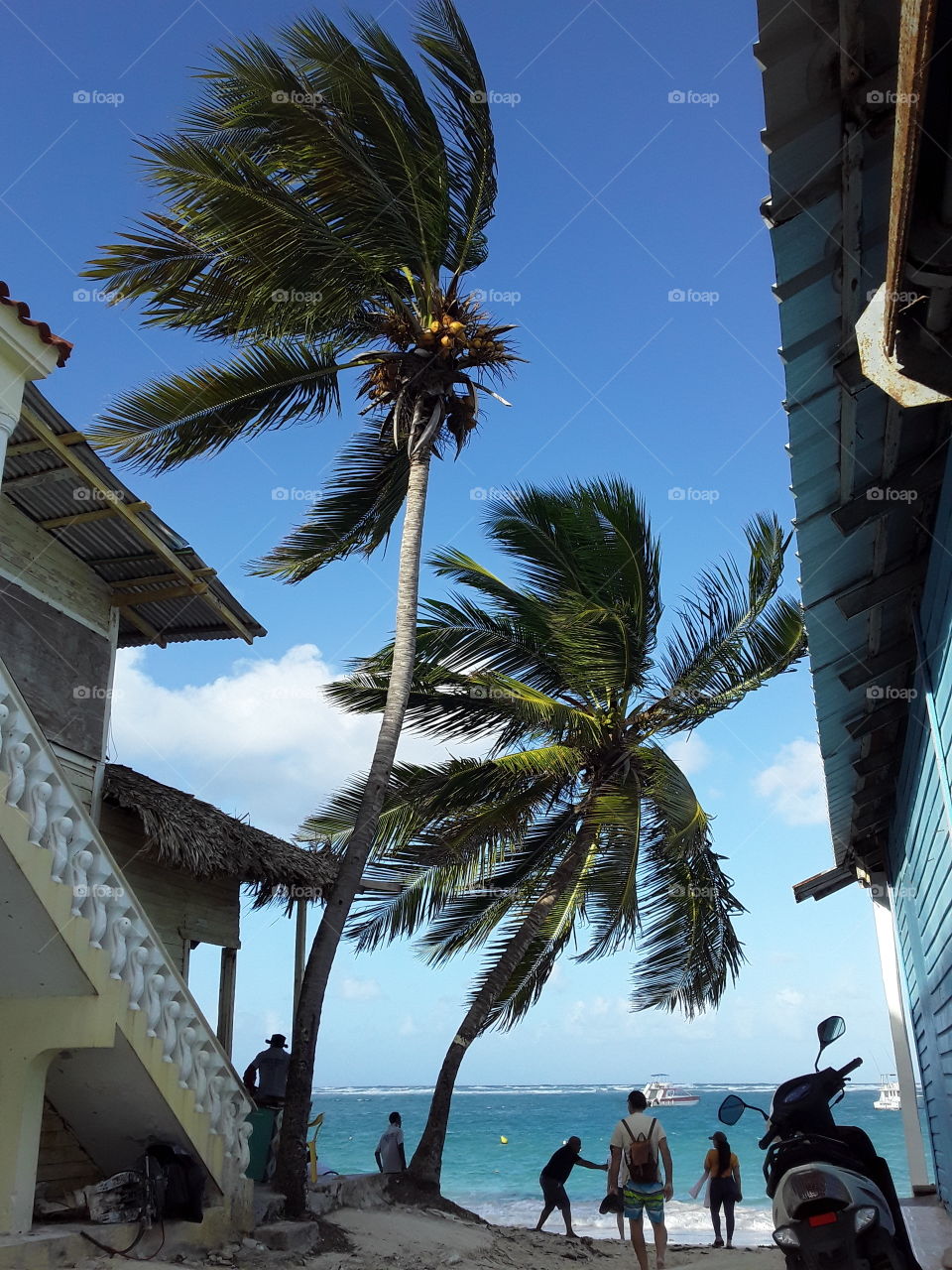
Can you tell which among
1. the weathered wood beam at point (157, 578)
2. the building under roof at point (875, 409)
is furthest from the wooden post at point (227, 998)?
the building under roof at point (875, 409)

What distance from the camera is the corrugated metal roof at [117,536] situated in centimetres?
1027

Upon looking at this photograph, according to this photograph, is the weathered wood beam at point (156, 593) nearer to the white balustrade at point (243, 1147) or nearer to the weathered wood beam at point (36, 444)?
the weathered wood beam at point (36, 444)

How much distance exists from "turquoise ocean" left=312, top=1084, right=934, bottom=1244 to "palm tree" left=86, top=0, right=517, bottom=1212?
14.2 metres

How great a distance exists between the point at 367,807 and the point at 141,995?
3.47 meters

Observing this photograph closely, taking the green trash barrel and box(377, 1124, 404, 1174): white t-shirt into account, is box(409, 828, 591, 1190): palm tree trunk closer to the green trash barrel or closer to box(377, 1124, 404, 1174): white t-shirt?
box(377, 1124, 404, 1174): white t-shirt

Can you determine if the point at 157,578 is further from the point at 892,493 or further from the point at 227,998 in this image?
the point at 892,493

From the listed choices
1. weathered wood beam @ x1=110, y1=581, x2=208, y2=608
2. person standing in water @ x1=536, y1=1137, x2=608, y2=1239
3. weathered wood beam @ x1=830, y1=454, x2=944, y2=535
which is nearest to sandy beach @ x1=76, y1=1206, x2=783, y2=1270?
person standing in water @ x1=536, y1=1137, x2=608, y2=1239

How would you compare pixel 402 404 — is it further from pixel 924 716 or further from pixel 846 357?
pixel 846 357

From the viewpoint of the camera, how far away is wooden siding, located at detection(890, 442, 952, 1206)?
5.33m

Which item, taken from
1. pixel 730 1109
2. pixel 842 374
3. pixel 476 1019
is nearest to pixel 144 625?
pixel 476 1019

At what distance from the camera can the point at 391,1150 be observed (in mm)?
14281

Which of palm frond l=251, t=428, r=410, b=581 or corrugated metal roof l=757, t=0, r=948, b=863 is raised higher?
palm frond l=251, t=428, r=410, b=581

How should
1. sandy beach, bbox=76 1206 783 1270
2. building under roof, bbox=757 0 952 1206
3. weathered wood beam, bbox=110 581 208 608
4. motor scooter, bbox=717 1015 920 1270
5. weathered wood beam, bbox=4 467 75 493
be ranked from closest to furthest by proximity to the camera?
building under roof, bbox=757 0 952 1206
motor scooter, bbox=717 1015 920 1270
sandy beach, bbox=76 1206 783 1270
weathered wood beam, bbox=4 467 75 493
weathered wood beam, bbox=110 581 208 608

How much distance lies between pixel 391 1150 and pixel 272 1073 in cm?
264
